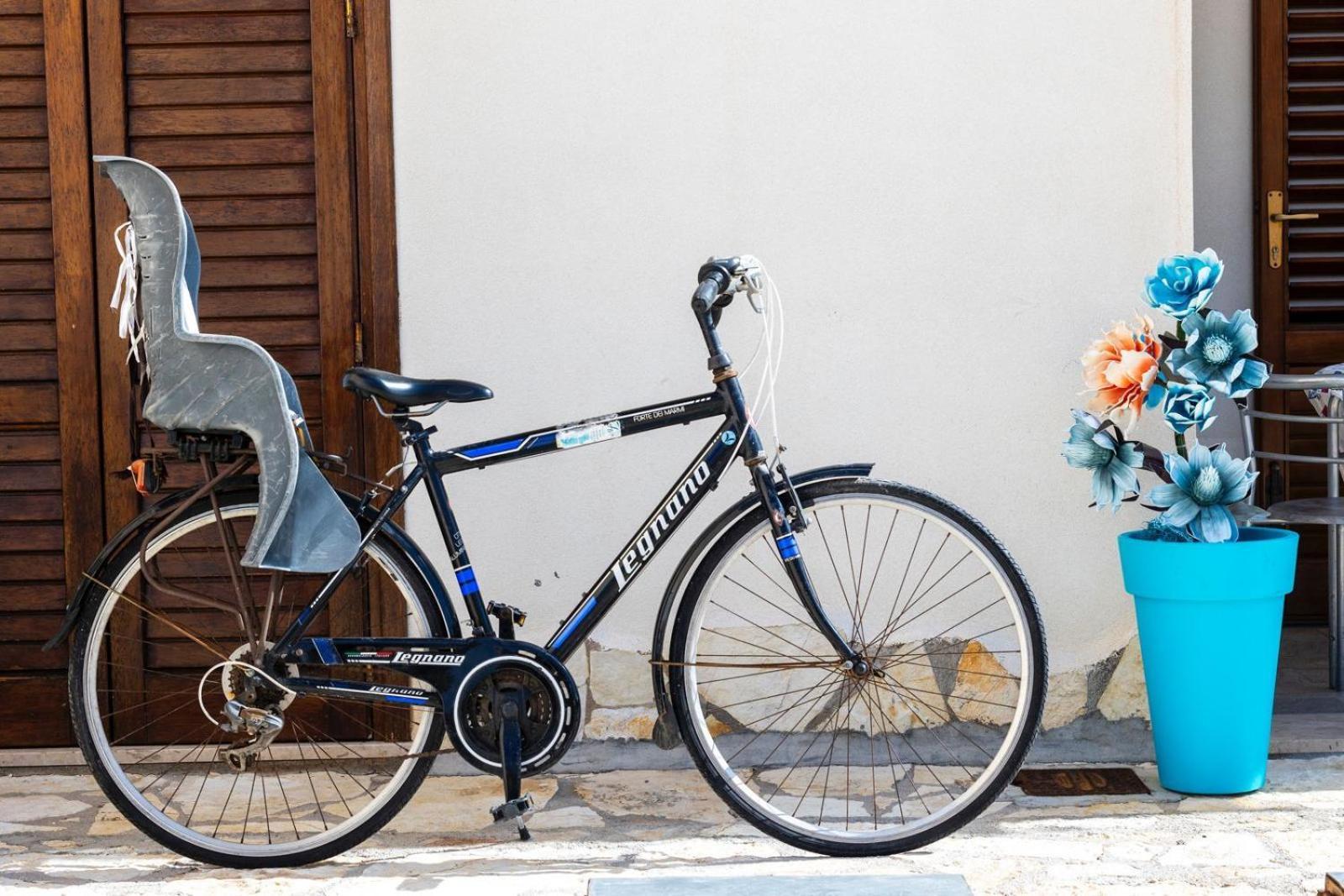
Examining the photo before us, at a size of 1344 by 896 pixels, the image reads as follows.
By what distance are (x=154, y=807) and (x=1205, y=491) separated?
7.90ft

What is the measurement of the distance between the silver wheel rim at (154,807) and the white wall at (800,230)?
682 mm

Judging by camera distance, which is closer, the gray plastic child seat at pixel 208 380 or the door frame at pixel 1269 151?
the gray plastic child seat at pixel 208 380

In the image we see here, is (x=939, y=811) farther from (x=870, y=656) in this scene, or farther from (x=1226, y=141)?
(x=1226, y=141)

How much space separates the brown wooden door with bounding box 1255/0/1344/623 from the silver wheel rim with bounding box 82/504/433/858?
10.7 feet

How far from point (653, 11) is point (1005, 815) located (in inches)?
83.6

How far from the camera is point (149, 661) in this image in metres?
3.60

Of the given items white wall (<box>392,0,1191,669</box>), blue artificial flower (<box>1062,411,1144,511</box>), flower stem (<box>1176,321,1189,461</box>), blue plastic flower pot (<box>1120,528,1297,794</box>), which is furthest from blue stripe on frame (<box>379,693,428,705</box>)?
flower stem (<box>1176,321,1189,461</box>)

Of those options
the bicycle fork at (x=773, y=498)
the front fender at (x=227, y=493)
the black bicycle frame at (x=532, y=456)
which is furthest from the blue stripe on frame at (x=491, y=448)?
the bicycle fork at (x=773, y=498)

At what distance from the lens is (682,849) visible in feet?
9.90

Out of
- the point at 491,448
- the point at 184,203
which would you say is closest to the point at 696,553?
the point at 491,448

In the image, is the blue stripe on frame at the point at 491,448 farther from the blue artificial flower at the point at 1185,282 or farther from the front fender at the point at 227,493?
the blue artificial flower at the point at 1185,282

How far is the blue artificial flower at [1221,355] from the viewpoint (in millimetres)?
3119

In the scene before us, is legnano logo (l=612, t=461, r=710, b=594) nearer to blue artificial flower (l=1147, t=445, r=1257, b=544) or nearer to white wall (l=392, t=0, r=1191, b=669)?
white wall (l=392, t=0, r=1191, b=669)

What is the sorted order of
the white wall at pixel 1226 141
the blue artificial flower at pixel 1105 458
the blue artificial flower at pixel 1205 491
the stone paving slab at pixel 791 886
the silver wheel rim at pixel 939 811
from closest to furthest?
the stone paving slab at pixel 791 886 → the silver wheel rim at pixel 939 811 → the blue artificial flower at pixel 1205 491 → the blue artificial flower at pixel 1105 458 → the white wall at pixel 1226 141
